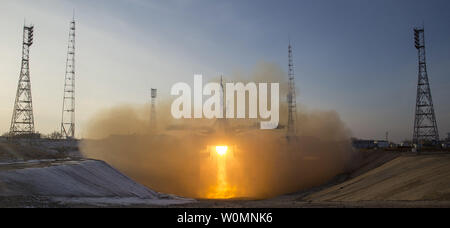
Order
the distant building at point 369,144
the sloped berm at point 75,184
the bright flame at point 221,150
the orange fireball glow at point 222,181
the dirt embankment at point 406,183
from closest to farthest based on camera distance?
the sloped berm at point 75,184
the dirt embankment at point 406,183
the orange fireball glow at point 222,181
the bright flame at point 221,150
the distant building at point 369,144

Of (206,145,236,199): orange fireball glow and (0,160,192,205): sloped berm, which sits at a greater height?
(0,160,192,205): sloped berm

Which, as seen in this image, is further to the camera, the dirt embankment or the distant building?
the distant building

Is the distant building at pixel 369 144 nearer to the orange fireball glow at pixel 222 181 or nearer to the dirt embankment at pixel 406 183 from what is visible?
the orange fireball glow at pixel 222 181

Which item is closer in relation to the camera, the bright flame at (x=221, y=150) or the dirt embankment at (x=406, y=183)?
the dirt embankment at (x=406, y=183)

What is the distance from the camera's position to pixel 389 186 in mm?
39000

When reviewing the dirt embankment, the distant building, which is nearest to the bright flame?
the distant building

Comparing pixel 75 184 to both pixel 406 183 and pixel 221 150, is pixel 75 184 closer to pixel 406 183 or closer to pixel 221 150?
pixel 406 183

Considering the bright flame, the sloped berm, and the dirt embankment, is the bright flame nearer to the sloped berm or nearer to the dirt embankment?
the sloped berm

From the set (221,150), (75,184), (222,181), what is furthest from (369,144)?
(75,184)

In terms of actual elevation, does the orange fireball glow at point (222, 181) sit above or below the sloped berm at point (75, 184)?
below

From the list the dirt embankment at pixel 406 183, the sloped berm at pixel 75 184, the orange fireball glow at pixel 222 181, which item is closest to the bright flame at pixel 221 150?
the orange fireball glow at pixel 222 181
